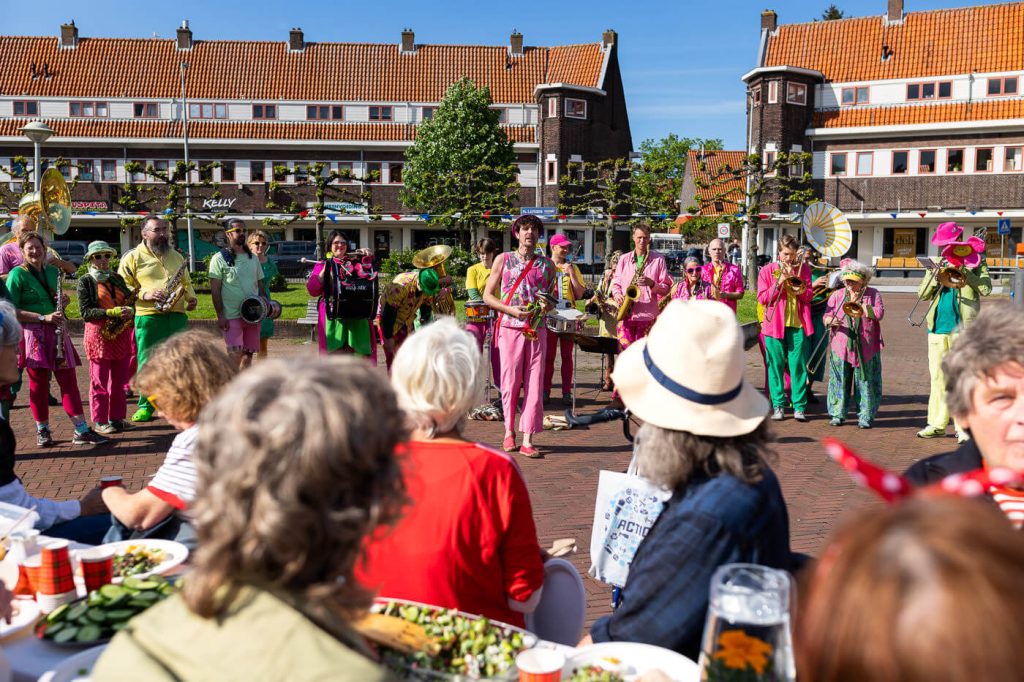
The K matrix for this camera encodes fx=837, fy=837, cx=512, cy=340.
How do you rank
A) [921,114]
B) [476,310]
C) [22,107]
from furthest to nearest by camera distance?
[22,107]
[921,114]
[476,310]

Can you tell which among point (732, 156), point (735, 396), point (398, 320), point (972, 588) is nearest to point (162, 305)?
point (398, 320)

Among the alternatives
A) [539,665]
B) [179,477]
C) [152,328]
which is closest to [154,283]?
[152,328]

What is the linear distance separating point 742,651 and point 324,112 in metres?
49.3

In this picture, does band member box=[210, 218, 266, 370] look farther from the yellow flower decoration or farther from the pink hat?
the yellow flower decoration

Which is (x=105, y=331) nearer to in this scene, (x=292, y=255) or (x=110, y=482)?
(x=110, y=482)

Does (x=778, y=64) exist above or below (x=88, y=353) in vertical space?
above

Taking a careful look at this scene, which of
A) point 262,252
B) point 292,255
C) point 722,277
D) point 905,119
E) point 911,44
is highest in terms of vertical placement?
point 911,44

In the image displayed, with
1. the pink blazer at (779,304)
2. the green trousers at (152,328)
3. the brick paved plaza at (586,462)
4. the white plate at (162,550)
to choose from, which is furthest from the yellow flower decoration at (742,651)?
the pink blazer at (779,304)

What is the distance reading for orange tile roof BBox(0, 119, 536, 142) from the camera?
4600cm

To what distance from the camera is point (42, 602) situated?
251 centimetres

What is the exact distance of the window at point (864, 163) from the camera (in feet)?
140

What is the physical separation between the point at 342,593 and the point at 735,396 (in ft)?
4.54

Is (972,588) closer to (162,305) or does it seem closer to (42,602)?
(42,602)

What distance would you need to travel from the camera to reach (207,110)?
154 feet
